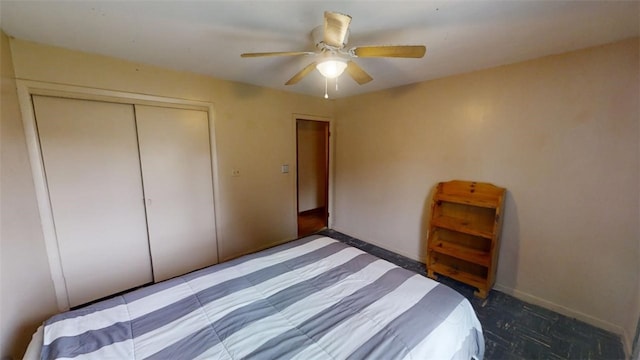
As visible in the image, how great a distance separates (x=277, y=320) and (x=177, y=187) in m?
1.98

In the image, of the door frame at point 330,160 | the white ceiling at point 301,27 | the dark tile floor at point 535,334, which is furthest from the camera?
the door frame at point 330,160

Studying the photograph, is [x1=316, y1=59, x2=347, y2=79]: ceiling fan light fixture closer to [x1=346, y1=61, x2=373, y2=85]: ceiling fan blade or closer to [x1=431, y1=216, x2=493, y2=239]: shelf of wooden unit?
[x1=346, y1=61, x2=373, y2=85]: ceiling fan blade

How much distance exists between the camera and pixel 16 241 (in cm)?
150

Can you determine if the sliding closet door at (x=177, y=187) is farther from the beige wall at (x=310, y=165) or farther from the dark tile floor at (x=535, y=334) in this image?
the dark tile floor at (x=535, y=334)

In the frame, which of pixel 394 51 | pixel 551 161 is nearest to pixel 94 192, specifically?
pixel 394 51

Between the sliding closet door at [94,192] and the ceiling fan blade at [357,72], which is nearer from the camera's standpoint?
the ceiling fan blade at [357,72]

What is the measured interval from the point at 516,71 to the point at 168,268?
13.0 ft

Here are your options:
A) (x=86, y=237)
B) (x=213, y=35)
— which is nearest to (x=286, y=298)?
(x=213, y=35)

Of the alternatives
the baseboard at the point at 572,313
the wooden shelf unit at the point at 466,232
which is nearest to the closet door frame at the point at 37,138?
the wooden shelf unit at the point at 466,232

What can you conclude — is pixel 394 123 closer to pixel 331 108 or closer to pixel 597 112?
pixel 331 108

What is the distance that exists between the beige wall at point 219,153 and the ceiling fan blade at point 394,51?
187 cm

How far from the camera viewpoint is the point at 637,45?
1.63 m

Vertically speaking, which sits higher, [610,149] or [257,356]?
[610,149]

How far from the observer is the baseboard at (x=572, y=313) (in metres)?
1.72
